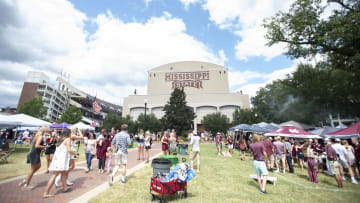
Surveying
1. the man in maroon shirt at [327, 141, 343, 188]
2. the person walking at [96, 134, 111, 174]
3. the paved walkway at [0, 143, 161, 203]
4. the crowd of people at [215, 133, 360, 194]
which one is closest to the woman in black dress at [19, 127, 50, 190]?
the paved walkway at [0, 143, 161, 203]

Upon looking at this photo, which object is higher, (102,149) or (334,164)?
(102,149)

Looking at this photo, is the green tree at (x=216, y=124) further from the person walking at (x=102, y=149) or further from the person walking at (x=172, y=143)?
the person walking at (x=102, y=149)

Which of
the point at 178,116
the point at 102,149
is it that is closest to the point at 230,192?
the point at 102,149

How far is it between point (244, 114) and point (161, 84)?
31721mm

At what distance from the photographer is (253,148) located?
17.4 ft

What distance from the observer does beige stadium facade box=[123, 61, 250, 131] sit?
169 feet

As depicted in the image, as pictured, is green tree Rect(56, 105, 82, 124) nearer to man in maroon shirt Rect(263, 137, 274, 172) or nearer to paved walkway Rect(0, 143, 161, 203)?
paved walkway Rect(0, 143, 161, 203)

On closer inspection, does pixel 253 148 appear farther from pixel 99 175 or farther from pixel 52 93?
pixel 52 93

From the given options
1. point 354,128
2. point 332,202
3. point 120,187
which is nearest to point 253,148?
point 332,202

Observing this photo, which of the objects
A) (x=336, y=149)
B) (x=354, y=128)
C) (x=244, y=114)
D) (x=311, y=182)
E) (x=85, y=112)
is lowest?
(x=311, y=182)

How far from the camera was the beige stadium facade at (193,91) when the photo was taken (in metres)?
51.6

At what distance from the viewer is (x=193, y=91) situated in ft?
187

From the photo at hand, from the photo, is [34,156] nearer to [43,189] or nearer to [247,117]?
[43,189]

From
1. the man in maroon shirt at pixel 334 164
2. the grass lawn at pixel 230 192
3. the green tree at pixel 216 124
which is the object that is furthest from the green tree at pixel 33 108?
the man in maroon shirt at pixel 334 164
